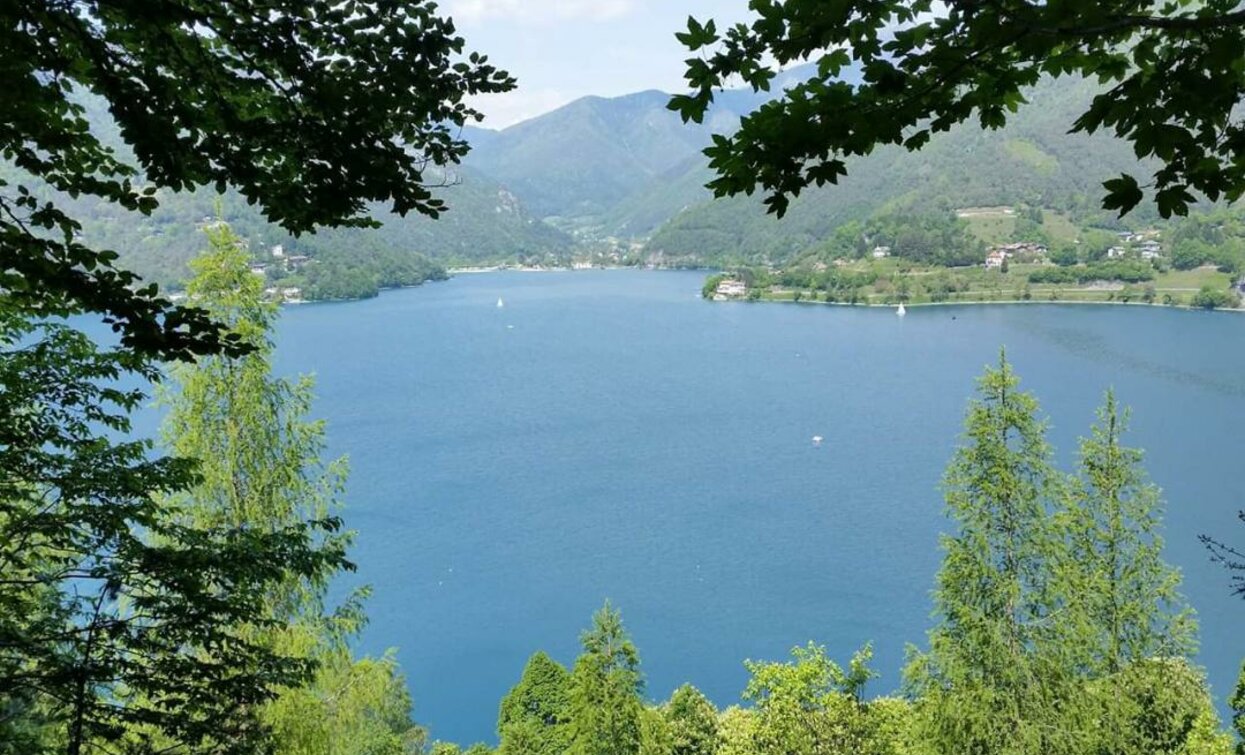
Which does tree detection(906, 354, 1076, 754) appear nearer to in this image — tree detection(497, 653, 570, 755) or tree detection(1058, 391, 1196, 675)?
tree detection(1058, 391, 1196, 675)

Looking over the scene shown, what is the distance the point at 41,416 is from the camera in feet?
14.5

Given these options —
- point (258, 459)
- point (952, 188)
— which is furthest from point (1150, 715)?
point (952, 188)

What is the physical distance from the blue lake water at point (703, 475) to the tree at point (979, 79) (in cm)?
2020

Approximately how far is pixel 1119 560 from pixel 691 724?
306 inches

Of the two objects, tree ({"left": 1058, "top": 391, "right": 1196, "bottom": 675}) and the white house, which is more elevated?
the white house

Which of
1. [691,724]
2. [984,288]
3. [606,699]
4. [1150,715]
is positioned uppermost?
[984,288]

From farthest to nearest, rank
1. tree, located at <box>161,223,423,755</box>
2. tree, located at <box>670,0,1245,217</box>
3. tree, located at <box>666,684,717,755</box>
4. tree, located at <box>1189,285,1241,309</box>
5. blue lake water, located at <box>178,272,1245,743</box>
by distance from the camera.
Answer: tree, located at <box>1189,285,1241,309</box>
blue lake water, located at <box>178,272,1245,743</box>
tree, located at <box>666,684,717,755</box>
tree, located at <box>161,223,423,755</box>
tree, located at <box>670,0,1245,217</box>

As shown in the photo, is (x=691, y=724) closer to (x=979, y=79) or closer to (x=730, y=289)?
(x=979, y=79)

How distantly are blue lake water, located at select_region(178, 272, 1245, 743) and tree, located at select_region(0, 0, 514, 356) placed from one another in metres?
18.7

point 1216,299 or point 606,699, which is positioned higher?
point 1216,299

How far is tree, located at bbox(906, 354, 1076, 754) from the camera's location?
29.9ft

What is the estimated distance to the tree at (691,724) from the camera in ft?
48.3

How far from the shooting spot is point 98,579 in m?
3.96

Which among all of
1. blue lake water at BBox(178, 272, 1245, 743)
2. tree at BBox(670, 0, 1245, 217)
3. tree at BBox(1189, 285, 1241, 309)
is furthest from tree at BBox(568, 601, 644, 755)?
tree at BBox(1189, 285, 1241, 309)
